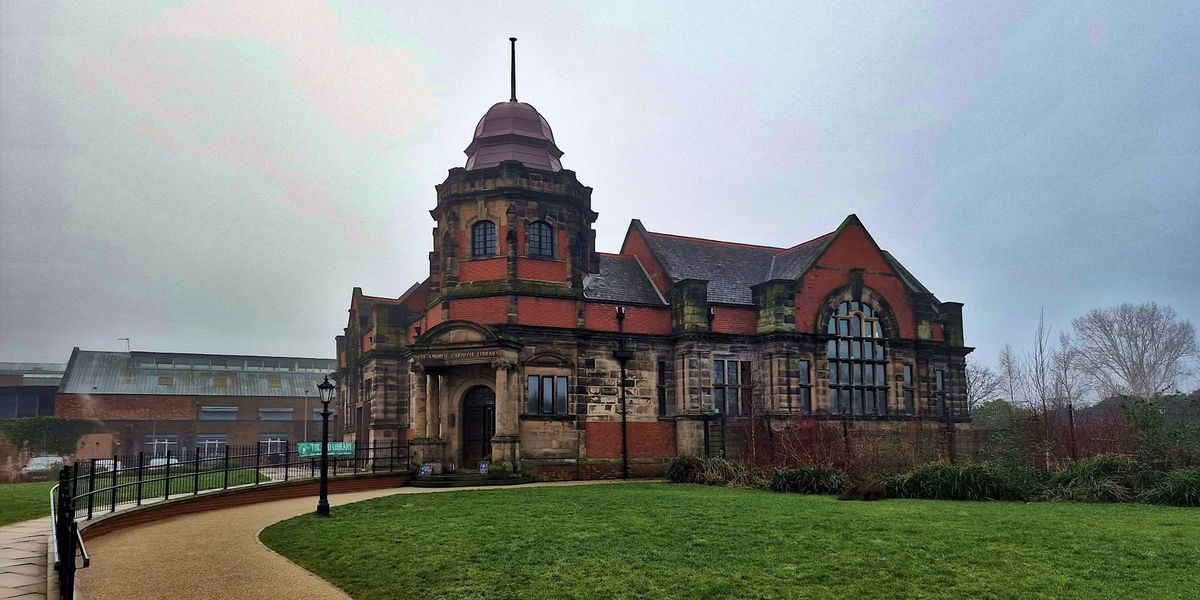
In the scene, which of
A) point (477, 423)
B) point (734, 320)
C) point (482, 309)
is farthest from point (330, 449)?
point (734, 320)

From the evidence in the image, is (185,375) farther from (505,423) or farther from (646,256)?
(505,423)

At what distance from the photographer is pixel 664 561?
11.1 meters

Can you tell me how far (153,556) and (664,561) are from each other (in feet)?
25.2

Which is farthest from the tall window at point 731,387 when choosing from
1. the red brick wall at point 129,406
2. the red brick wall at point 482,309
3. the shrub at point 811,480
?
the red brick wall at point 129,406

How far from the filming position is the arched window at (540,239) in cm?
2933

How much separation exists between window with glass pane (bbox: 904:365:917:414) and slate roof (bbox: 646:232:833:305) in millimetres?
5982

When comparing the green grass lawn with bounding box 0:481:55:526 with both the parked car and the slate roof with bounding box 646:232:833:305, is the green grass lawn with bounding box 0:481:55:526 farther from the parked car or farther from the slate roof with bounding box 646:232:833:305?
the parked car

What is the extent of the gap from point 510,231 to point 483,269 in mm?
1643

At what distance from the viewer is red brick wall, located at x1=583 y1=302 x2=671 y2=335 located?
96.4 ft

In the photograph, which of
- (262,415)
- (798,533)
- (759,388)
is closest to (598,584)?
(798,533)

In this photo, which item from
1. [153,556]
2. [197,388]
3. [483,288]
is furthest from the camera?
[197,388]

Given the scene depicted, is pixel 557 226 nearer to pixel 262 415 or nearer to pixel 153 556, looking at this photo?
pixel 153 556

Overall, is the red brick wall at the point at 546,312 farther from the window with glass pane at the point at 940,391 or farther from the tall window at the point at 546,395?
the window with glass pane at the point at 940,391

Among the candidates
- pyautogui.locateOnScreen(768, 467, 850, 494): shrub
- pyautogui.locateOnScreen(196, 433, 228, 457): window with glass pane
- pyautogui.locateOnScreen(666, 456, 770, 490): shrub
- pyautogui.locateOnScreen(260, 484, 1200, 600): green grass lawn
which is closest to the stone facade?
pyautogui.locateOnScreen(666, 456, 770, 490): shrub
